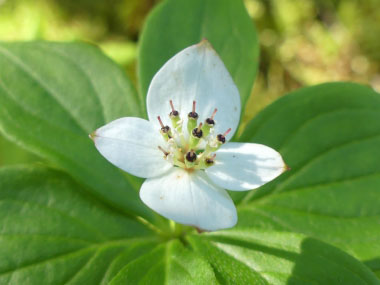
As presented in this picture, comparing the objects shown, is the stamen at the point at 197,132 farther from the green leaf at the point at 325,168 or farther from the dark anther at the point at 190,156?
the green leaf at the point at 325,168

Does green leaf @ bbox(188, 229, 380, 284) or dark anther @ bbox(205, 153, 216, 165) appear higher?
dark anther @ bbox(205, 153, 216, 165)

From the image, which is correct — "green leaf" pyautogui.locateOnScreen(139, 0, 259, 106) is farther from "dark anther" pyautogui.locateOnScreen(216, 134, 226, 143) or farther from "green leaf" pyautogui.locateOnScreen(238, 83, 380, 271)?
"dark anther" pyautogui.locateOnScreen(216, 134, 226, 143)

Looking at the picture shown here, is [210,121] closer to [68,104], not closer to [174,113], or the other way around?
[174,113]

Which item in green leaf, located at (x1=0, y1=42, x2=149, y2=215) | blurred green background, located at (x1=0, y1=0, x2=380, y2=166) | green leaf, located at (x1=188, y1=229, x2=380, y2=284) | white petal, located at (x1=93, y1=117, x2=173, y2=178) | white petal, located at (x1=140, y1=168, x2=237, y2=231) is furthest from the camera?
blurred green background, located at (x1=0, y1=0, x2=380, y2=166)

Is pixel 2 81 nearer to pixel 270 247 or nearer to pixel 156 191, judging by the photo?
pixel 156 191

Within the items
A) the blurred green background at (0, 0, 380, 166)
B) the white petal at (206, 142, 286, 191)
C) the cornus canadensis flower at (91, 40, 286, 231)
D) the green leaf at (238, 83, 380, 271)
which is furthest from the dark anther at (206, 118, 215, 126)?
the blurred green background at (0, 0, 380, 166)


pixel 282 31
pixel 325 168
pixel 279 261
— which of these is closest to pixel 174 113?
pixel 279 261
